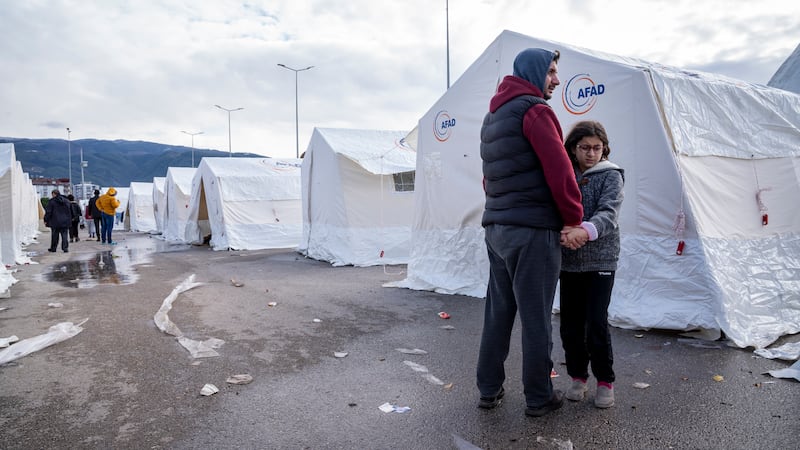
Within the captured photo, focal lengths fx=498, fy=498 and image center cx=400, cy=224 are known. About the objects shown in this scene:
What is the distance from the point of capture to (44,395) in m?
3.38

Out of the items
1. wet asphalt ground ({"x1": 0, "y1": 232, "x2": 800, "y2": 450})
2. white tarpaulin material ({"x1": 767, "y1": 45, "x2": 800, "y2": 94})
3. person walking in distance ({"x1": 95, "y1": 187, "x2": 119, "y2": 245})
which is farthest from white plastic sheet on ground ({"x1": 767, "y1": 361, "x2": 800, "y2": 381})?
person walking in distance ({"x1": 95, "y1": 187, "x2": 119, "y2": 245})

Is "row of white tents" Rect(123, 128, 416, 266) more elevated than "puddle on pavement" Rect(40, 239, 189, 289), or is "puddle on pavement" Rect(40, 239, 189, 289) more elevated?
"row of white tents" Rect(123, 128, 416, 266)

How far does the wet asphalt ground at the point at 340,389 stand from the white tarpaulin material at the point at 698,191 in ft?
1.25

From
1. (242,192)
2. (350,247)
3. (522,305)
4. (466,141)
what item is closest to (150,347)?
(522,305)

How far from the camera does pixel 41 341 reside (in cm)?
455

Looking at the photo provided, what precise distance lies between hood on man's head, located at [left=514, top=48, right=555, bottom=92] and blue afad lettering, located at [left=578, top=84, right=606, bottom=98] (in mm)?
2824

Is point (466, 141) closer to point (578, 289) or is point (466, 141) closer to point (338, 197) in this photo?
point (578, 289)

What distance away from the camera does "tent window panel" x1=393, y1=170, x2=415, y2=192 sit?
455 inches

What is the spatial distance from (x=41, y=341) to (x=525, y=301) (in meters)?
4.41

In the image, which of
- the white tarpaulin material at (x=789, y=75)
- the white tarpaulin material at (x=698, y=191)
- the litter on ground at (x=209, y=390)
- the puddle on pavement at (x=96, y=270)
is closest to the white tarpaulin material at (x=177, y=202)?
the puddle on pavement at (x=96, y=270)

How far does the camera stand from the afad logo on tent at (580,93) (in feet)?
17.6

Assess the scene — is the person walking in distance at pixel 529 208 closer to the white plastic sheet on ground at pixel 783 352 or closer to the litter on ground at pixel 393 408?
the litter on ground at pixel 393 408

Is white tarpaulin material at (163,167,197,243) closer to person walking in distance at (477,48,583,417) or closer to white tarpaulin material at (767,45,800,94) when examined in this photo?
white tarpaulin material at (767,45,800,94)

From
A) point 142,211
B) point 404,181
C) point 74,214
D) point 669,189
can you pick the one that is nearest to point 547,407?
point 669,189
